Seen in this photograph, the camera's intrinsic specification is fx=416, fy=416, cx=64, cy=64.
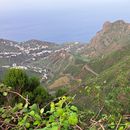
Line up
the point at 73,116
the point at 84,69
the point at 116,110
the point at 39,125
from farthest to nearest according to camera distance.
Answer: the point at 84,69
the point at 116,110
the point at 39,125
the point at 73,116

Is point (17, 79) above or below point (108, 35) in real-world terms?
above

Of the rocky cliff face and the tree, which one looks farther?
the rocky cliff face

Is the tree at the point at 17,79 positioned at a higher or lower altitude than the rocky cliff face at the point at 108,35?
higher

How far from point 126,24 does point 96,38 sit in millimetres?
12032

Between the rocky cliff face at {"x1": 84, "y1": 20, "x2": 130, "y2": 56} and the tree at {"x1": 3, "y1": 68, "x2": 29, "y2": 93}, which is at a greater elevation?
the tree at {"x1": 3, "y1": 68, "x2": 29, "y2": 93}

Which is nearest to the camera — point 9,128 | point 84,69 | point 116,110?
point 9,128

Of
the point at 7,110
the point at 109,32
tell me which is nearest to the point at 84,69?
the point at 109,32

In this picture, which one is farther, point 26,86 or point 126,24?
point 126,24

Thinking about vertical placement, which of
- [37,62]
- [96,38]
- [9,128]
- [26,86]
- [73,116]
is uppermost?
[73,116]

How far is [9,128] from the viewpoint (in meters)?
4.14

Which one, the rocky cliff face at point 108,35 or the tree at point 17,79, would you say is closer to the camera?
the tree at point 17,79

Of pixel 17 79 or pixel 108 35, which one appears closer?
pixel 17 79

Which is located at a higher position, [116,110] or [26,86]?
[116,110]

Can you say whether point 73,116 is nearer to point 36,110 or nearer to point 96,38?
point 36,110
